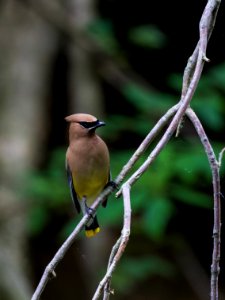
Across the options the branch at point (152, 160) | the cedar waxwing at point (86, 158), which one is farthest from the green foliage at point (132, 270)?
the branch at point (152, 160)

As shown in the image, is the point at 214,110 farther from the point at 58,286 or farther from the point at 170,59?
the point at 58,286

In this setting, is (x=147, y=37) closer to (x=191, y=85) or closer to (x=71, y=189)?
(x=71, y=189)

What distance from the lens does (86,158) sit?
4.09 metres

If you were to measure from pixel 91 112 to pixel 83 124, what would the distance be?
412 cm

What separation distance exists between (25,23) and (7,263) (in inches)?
128

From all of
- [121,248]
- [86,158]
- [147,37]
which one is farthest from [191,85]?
[147,37]

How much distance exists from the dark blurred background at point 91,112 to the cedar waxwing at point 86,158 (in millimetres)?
1888

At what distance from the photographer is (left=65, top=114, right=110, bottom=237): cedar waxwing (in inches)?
155

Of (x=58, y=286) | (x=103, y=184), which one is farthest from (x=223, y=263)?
(x=103, y=184)

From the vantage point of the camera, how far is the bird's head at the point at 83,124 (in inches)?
154

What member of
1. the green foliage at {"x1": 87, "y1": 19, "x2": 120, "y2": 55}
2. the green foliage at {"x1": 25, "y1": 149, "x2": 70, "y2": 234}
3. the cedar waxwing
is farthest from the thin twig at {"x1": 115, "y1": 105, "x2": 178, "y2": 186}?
the green foliage at {"x1": 87, "y1": 19, "x2": 120, "y2": 55}

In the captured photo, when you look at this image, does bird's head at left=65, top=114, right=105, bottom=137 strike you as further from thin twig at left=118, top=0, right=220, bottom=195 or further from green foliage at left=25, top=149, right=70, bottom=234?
green foliage at left=25, top=149, right=70, bottom=234

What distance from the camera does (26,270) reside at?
794cm

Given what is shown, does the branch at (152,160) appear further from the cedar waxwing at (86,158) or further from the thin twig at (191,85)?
the cedar waxwing at (86,158)
